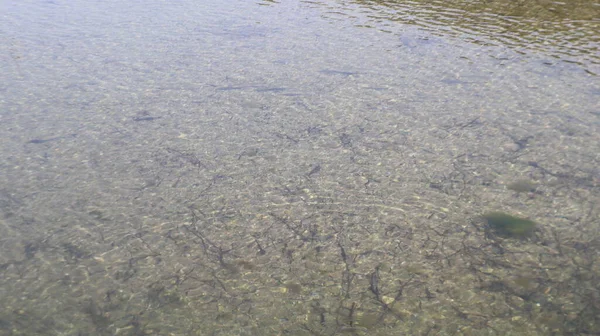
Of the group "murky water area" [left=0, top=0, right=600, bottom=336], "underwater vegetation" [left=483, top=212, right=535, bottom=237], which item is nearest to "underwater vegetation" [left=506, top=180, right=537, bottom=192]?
"murky water area" [left=0, top=0, right=600, bottom=336]

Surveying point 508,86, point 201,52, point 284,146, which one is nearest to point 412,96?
point 508,86

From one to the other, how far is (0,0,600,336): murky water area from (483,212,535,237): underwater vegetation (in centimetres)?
2

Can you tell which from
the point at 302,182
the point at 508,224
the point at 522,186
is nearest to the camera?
the point at 508,224

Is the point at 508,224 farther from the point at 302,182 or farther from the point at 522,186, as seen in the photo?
the point at 302,182

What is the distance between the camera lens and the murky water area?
4203mm

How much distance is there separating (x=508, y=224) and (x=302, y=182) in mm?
2068

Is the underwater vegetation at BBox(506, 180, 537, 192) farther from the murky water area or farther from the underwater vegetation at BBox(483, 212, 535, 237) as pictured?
the underwater vegetation at BBox(483, 212, 535, 237)

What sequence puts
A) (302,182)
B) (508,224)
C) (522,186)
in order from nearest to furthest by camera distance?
(508,224), (522,186), (302,182)

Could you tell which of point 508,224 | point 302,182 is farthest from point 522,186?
point 302,182

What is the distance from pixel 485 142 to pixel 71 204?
182 inches

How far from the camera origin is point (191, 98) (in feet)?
25.7

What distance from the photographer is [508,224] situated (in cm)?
509

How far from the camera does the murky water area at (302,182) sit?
13.8 feet

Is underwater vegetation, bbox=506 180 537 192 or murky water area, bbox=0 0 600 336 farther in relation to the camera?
underwater vegetation, bbox=506 180 537 192
